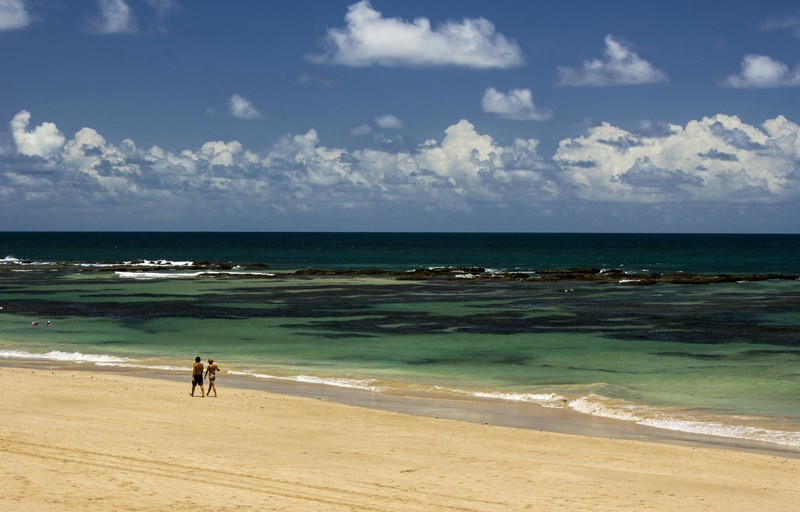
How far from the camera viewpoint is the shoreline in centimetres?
2297

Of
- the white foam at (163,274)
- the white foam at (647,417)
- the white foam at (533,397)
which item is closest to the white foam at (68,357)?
the white foam at (647,417)

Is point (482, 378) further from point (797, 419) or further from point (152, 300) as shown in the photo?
point (152, 300)

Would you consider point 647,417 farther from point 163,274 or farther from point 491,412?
point 163,274

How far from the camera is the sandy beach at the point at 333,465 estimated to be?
16.1 m

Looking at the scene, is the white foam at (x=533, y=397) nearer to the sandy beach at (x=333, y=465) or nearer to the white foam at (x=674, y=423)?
the white foam at (x=674, y=423)

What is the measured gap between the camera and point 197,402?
87.2ft

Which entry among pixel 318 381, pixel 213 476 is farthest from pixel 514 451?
pixel 318 381

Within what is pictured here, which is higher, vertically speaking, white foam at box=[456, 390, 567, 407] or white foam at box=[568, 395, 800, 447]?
white foam at box=[568, 395, 800, 447]

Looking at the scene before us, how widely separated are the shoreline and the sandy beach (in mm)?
1159

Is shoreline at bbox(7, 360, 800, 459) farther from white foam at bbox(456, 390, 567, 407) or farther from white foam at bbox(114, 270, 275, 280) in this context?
white foam at bbox(114, 270, 275, 280)

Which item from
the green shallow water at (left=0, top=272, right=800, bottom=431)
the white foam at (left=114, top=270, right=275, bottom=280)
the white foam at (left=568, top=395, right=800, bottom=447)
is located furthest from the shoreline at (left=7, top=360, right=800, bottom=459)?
the white foam at (left=114, top=270, right=275, bottom=280)

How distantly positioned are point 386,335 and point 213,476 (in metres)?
30.0

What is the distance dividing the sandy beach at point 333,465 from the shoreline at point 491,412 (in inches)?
45.6

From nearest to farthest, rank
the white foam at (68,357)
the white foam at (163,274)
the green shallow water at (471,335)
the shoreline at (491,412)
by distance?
the shoreline at (491,412) < the green shallow water at (471,335) < the white foam at (68,357) < the white foam at (163,274)
